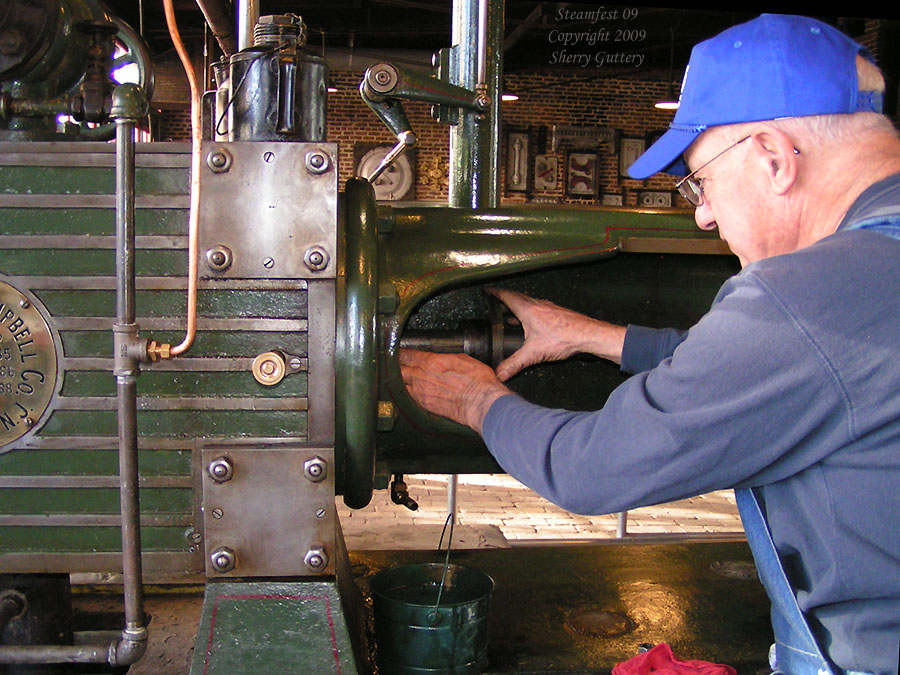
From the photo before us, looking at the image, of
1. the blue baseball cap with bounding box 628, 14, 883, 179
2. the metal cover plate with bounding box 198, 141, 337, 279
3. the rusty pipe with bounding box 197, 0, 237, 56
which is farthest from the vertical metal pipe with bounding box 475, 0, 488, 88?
the rusty pipe with bounding box 197, 0, 237, 56

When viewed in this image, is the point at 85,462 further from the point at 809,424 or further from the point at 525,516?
the point at 525,516

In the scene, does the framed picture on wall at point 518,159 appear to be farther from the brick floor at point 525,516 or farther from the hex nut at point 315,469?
the hex nut at point 315,469

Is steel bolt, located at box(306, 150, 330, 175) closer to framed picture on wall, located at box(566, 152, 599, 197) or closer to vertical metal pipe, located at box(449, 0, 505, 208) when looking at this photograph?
vertical metal pipe, located at box(449, 0, 505, 208)

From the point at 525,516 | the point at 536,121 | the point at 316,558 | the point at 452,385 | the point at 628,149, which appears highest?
the point at 536,121

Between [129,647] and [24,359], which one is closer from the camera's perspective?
[129,647]

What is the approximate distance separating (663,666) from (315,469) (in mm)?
760

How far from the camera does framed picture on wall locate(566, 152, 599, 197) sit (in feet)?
40.1

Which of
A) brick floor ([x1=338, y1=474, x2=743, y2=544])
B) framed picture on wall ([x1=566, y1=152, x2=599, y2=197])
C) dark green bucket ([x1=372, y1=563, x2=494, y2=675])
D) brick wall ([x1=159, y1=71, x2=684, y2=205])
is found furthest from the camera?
framed picture on wall ([x1=566, y1=152, x2=599, y2=197])

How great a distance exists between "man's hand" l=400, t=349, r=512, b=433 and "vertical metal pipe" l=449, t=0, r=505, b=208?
0.57 meters

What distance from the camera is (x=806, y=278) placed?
3.34 feet

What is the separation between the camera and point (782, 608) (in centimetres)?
115

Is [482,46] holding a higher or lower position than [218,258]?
higher

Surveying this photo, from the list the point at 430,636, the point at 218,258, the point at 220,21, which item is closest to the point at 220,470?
the point at 218,258

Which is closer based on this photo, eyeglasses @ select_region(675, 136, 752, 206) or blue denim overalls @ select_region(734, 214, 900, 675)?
blue denim overalls @ select_region(734, 214, 900, 675)
